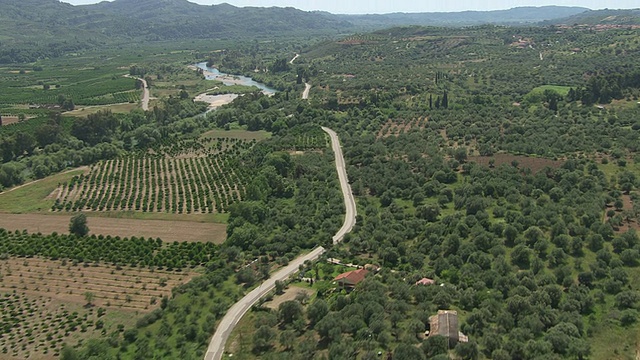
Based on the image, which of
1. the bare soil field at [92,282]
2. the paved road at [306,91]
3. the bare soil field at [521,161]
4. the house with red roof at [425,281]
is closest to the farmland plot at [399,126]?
the bare soil field at [521,161]

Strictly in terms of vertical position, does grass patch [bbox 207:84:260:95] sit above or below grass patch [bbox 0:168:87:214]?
above

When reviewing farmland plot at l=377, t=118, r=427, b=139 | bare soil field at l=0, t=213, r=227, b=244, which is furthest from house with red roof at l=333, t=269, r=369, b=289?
farmland plot at l=377, t=118, r=427, b=139

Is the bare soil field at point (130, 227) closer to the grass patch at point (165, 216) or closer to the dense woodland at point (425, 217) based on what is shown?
the grass patch at point (165, 216)

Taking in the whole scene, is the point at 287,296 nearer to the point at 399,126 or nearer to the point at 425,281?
the point at 425,281

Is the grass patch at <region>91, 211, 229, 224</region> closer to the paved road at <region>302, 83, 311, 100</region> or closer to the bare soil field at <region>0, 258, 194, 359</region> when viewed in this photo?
the bare soil field at <region>0, 258, 194, 359</region>

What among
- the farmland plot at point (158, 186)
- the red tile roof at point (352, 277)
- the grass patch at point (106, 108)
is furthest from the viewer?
the grass patch at point (106, 108)

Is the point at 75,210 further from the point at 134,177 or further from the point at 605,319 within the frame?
the point at 605,319

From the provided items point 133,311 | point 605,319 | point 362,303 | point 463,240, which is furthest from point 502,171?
point 133,311
